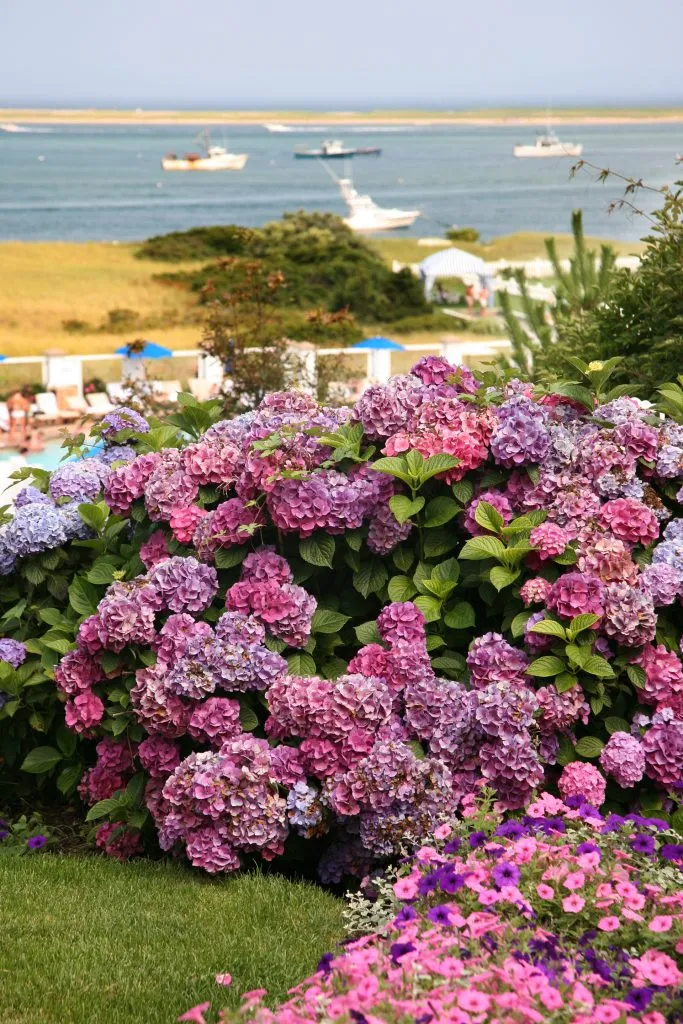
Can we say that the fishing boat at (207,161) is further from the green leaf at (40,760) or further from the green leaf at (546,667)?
the green leaf at (546,667)

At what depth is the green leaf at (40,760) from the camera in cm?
355

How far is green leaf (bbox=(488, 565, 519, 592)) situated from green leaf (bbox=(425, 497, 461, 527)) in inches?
8.2

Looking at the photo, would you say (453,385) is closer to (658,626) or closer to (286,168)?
(658,626)

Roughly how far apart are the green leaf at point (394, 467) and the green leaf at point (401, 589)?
278 millimetres

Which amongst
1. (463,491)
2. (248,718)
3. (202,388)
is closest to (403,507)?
(463,491)

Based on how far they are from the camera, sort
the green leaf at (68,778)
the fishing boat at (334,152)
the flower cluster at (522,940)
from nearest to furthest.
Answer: the flower cluster at (522,940) → the green leaf at (68,778) → the fishing boat at (334,152)

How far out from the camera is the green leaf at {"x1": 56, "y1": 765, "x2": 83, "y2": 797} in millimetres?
3496

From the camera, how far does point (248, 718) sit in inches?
127

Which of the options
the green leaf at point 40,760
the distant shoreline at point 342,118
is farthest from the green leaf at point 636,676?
the distant shoreline at point 342,118

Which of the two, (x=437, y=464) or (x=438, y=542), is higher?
(x=437, y=464)

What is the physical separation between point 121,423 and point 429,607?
1429 mm

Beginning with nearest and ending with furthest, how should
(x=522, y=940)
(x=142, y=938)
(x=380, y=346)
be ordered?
1. (x=522, y=940)
2. (x=142, y=938)
3. (x=380, y=346)

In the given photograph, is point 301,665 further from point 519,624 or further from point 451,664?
point 519,624

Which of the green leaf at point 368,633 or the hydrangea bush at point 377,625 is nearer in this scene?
the hydrangea bush at point 377,625
